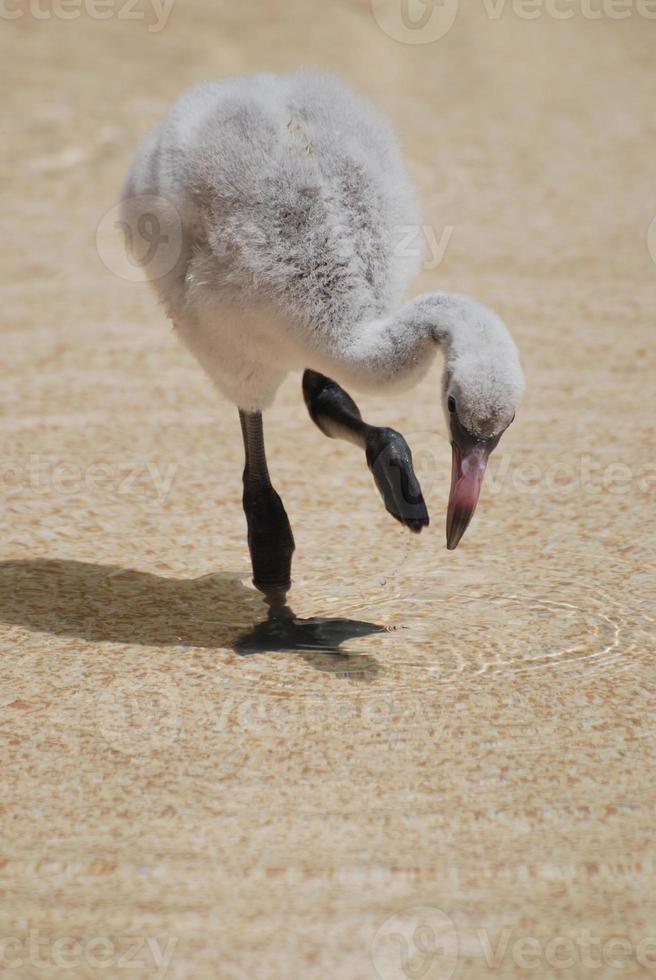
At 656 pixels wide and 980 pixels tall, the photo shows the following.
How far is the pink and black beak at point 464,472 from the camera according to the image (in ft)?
11.4

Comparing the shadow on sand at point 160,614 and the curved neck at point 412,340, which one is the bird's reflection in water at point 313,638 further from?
the curved neck at point 412,340

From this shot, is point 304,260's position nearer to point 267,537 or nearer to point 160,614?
point 267,537

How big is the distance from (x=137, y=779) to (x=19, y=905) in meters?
0.59

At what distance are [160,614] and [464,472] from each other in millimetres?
1401

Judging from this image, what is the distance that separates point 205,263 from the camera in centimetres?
404

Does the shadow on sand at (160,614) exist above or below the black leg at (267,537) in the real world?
below

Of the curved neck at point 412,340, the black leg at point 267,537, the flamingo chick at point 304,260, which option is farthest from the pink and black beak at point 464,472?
the black leg at point 267,537

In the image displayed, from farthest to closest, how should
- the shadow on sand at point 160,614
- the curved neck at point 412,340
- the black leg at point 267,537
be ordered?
the black leg at point 267,537, the shadow on sand at point 160,614, the curved neck at point 412,340

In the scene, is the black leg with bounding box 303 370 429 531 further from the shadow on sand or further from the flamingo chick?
the shadow on sand

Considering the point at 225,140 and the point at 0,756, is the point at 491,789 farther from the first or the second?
the point at 225,140

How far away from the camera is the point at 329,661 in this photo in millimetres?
4074

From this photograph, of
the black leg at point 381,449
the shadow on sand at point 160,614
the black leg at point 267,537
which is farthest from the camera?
the black leg at point 267,537

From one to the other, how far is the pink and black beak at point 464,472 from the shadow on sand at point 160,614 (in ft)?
2.07

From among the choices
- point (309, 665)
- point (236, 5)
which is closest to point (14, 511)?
point (309, 665)
